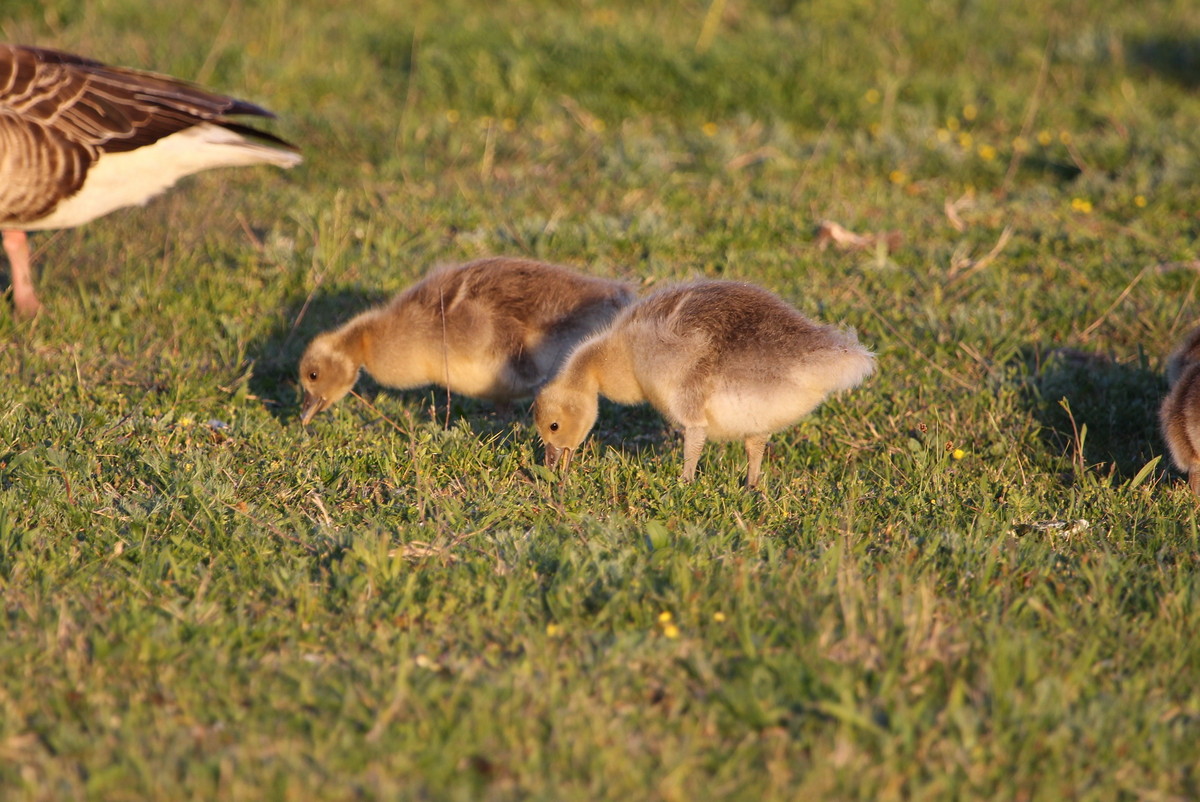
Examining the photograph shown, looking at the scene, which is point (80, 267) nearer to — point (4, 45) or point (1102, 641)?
point (4, 45)

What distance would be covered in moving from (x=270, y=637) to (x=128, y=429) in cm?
230

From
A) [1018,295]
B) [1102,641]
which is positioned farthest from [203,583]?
[1018,295]

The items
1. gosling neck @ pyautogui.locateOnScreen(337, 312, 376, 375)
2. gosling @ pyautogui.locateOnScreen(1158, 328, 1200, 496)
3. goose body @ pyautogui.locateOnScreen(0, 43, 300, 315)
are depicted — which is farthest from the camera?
goose body @ pyautogui.locateOnScreen(0, 43, 300, 315)

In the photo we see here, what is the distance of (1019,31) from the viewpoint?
42.9ft

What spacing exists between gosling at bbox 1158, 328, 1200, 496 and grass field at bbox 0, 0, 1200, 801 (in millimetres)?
144

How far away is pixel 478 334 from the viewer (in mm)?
6438

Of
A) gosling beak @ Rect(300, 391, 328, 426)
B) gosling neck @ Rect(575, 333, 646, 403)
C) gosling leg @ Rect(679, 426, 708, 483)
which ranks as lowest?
gosling beak @ Rect(300, 391, 328, 426)

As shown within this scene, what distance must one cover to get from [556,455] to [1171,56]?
9.57m

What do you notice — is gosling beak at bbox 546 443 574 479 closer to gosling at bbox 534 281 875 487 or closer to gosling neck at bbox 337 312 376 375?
gosling at bbox 534 281 875 487

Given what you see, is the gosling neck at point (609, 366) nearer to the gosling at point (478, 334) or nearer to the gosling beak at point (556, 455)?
the gosling beak at point (556, 455)

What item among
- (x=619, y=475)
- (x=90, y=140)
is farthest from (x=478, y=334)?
(x=90, y=140)

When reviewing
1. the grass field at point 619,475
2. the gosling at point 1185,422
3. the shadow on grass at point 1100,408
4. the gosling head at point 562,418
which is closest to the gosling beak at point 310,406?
the grass field at point 619,475

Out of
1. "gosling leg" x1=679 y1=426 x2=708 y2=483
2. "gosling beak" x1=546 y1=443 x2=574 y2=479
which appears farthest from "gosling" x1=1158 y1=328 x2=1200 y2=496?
"gosling beak" x1=546 y1=443 x2=574 y2=479

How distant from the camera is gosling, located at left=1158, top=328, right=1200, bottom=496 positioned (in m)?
5.51
